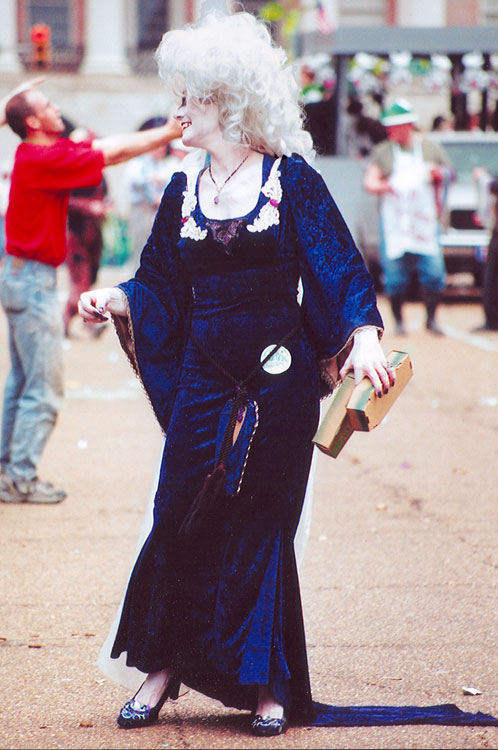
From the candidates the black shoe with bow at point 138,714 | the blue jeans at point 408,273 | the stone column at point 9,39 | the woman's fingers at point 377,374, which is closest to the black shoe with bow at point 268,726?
the black shoe with bow at point 138,714

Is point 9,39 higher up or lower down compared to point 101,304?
lower down

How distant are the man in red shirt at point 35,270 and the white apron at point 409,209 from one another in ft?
21.3

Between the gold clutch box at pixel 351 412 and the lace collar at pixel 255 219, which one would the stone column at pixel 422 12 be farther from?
the gold clutch box at pixel 351 412

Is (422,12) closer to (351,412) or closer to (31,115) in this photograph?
(31,115)

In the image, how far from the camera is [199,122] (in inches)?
137

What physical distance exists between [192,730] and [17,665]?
2.58ft

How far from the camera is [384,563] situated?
523cm

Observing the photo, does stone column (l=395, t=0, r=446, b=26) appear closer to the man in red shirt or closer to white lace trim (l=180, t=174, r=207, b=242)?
the man in red shirt

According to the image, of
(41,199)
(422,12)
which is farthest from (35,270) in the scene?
(422,12)

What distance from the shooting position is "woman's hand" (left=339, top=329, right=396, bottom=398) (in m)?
3.27

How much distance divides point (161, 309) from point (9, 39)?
99.4 ft

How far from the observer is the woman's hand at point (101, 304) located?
11.5ft

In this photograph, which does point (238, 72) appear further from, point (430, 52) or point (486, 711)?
point (430, 52)

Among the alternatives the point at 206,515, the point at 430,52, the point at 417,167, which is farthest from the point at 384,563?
the point at 430,52
